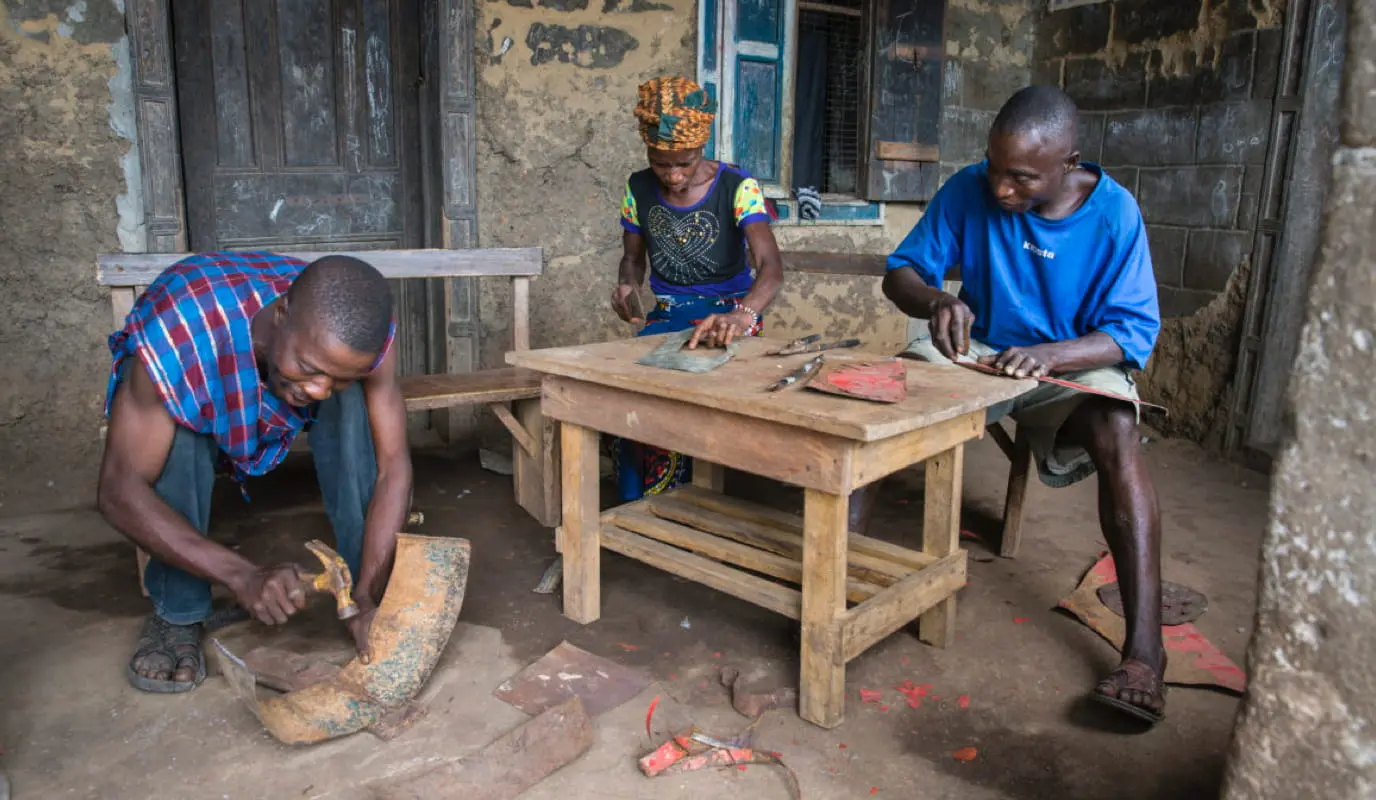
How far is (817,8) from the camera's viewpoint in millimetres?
5445

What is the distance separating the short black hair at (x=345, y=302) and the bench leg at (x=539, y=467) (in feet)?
4.69

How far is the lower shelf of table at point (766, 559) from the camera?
244cm

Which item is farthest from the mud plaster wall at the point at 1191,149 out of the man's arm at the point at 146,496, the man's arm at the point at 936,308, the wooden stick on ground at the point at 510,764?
the man's arm at the point at 146,496

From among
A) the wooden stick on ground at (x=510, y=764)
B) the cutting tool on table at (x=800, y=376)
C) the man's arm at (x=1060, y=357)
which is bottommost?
the wooden stick on ground at (x=510, y=764)

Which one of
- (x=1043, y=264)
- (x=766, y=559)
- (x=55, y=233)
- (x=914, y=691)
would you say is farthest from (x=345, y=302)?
(x=55, y=233)

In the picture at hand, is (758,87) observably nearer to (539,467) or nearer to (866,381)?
(539,467)

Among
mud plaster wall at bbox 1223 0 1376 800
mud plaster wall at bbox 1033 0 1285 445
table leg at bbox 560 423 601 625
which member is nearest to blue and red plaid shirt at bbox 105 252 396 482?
table leg at bbox 560 423 601 625

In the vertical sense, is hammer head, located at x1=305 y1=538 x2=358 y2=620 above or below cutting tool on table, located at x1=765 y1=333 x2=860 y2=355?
below

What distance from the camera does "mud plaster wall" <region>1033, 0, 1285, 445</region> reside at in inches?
182

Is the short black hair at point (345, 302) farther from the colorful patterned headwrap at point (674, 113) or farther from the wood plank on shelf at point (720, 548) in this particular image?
the colorful patterned headwrap at point (674, 113)

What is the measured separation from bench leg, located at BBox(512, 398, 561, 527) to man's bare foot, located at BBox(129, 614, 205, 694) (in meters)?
1.29

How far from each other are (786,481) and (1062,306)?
1080 mm

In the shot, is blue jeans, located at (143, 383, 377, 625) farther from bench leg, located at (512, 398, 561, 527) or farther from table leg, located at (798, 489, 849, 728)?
table leg, located at (798, 489, 849, 728)

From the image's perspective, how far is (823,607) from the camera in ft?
7.59
